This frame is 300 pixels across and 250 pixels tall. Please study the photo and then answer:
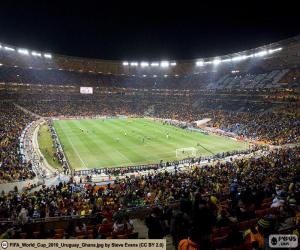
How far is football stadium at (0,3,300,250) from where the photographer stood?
33.7ft

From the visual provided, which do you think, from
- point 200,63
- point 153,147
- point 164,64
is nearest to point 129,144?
point 153,147

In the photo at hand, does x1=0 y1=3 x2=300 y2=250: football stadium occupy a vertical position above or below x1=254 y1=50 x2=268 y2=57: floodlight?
Answer: below

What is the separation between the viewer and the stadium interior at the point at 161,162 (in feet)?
33.2

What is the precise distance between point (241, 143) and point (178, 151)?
12.7m

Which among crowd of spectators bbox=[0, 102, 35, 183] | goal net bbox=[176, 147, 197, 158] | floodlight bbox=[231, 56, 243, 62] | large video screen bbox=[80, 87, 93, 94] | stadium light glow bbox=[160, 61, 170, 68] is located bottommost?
goal net bbox=[176, 147, 197, 158]

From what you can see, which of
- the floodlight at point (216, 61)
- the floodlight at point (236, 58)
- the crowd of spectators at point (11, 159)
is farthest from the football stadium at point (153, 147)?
the floodlight at point (216, 61)

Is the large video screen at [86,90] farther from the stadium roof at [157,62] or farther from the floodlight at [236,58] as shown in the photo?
the floodlight at [236,58]

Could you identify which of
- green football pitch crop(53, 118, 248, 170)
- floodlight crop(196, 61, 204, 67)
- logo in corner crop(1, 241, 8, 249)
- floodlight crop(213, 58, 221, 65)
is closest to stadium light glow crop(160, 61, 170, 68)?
floodlight crop(196, 61, 204, 67)

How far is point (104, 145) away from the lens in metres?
45.0

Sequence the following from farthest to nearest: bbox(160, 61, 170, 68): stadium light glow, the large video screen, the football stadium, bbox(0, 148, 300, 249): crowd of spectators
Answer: bbox(160, 61, 170, 68): stadium light glow
the large video screen
the football stadium
bbox(0, 148, 300, 249): crowd of spectators

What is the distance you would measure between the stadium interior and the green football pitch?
1.80 metres

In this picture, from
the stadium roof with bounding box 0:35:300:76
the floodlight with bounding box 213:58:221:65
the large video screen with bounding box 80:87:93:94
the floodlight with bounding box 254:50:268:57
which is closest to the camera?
the stadium roof with bounding box 0:35:300:76

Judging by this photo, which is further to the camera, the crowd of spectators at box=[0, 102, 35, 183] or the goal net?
the goal net

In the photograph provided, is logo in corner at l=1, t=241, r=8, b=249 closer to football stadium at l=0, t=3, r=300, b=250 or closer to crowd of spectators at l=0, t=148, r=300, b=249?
football stadium at l=0, t=3, r=300, b=250
